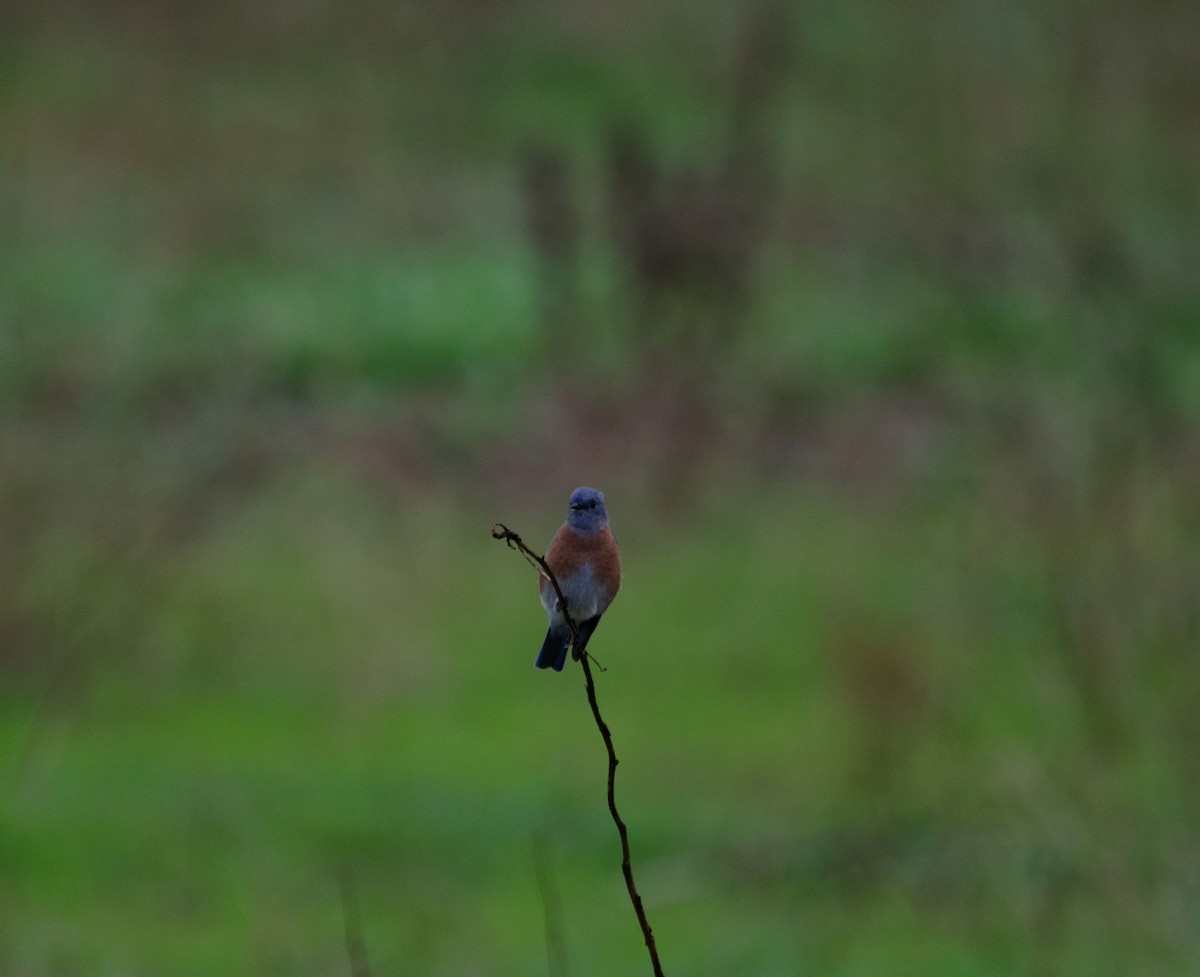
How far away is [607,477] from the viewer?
14.6 m

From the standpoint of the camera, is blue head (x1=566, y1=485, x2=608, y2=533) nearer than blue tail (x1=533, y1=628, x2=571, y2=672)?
Yes

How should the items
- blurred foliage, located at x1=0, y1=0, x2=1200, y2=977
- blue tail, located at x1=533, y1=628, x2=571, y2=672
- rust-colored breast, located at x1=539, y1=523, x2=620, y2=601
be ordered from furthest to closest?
blurred foliage, located at x1=0, y1=0, x2=1200, y2=977 → blue tail, located at x1=533, y1=628, x2=571, y2=672 → rust-colored breast, located at x1=539, y1=523, x2=620, y2=601

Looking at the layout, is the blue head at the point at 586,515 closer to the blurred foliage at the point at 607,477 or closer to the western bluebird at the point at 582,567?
the western bluebird at the point at 582,567

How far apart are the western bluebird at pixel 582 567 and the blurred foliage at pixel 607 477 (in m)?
3.02

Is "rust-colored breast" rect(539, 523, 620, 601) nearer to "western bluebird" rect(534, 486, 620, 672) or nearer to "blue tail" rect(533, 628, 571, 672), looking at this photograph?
"western bluebird" rect(534, 486, 620, 672)

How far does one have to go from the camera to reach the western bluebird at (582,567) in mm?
2811

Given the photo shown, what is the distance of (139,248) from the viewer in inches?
660

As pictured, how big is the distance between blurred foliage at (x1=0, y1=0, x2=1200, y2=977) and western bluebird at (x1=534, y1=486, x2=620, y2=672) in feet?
9.90

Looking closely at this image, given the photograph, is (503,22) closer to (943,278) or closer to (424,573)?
(943,278)

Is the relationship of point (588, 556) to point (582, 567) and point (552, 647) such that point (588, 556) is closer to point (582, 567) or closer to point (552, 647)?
point (582, 567)

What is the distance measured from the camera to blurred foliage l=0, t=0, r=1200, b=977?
28.8 ft

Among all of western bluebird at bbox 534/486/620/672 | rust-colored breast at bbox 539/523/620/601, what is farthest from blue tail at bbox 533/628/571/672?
rust-colored breast at bbox 539/523/620/601

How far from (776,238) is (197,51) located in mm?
6551

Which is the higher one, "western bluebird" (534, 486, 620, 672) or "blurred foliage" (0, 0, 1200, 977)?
"blurred foliage" (0, 0, 1200, 977)
